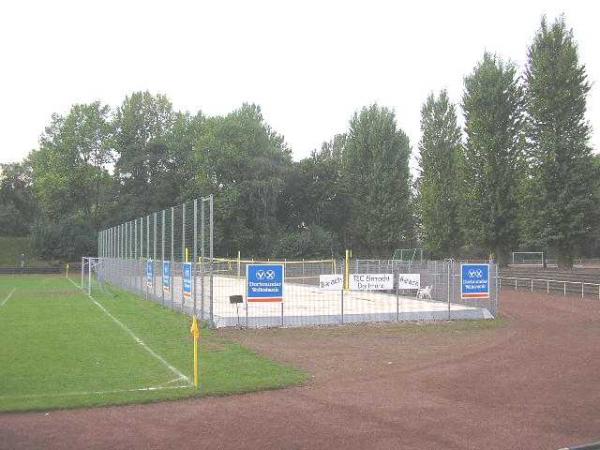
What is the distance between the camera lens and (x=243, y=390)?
9250 millimetres

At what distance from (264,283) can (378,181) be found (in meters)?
50.4

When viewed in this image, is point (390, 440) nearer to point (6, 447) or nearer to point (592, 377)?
point (6, 447)

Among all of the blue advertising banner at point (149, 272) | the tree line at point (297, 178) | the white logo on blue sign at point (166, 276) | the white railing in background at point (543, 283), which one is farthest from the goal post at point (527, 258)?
the white logo on blue sign at point (166, 276)

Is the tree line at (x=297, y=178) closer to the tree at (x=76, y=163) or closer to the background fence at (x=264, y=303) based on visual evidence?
the tree at (x=76, y=163)

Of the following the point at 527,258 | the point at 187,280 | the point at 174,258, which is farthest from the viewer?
the point at 527,258

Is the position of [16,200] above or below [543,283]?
above

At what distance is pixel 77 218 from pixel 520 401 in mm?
64668

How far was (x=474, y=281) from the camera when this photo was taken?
19.0m

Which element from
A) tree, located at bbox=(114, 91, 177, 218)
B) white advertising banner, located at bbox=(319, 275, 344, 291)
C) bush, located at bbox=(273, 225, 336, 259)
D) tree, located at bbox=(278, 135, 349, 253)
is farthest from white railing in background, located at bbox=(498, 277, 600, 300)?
tree, located at bbox=(114, 91, 177, 218)

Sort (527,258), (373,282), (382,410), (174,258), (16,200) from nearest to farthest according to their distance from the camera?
(382,410), (373,282), (174,258), (527,258), (16,200)

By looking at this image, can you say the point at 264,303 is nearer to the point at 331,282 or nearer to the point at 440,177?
the point at 331,282

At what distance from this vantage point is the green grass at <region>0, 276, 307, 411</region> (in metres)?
8.88

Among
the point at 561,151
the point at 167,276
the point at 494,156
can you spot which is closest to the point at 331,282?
the point at 167,276

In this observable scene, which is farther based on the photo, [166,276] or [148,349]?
[166,276]
